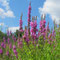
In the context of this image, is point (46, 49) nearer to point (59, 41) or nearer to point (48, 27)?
point (59, 41)

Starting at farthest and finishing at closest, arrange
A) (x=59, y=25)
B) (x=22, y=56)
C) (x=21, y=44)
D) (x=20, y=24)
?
(x=20, y=24) → (x=21, y=44) → (x=22, y=56) → (x=59, y=25)

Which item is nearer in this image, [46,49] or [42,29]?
[46,49]

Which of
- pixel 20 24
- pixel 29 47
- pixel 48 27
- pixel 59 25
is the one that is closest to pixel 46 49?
pixel 29 47

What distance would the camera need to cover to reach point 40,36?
506 cm

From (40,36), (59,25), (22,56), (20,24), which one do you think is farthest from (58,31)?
(20,24)

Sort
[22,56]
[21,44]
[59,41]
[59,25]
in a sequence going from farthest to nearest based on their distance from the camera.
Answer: [21,44] < [22,56] < [59,25] < [59,41]

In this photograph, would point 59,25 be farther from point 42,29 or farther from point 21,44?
point 21,44

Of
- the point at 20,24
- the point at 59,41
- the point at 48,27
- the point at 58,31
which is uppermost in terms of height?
the point at 20,24

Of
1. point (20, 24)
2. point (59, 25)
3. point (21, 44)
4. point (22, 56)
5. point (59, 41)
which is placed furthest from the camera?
point (20, 24)

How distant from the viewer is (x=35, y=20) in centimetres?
510

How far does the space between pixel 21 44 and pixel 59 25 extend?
1.82 meters

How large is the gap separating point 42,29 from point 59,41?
3.45 ft

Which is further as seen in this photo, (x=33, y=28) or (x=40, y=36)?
(x=40, y=36)

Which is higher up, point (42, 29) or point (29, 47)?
point (42, 29)
